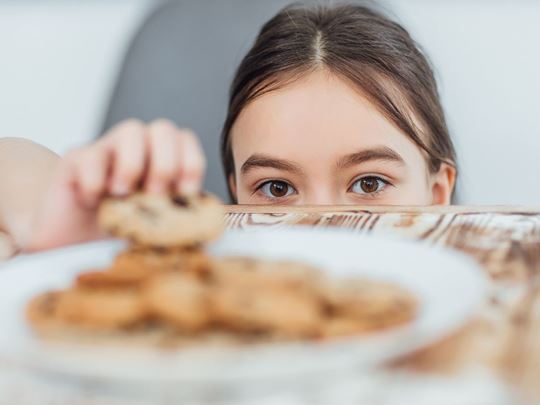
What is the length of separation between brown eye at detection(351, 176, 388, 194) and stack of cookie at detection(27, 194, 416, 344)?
586 mm

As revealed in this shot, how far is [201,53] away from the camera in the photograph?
1.45 metres

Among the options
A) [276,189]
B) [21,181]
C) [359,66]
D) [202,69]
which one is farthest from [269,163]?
[202,69]

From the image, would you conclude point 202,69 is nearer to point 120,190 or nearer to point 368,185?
point 368,185

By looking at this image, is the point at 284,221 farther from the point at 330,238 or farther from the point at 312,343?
the point at 312,343

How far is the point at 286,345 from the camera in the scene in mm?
332

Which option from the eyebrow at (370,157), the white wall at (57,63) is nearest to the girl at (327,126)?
the eyebrow at (370,157)

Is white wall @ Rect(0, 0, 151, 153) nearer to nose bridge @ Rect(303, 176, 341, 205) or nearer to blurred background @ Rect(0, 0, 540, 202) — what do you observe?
blurred background @ Rect(0, 0, 540, 202)

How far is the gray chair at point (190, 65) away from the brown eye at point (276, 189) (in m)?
0.37

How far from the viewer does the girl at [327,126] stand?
3.22 feet

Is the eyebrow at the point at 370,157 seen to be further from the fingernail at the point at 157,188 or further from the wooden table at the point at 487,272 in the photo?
the fingernail at the point at 157,188

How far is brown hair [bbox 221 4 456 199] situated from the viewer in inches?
41.4

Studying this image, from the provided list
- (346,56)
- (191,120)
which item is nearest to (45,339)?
(346,56)

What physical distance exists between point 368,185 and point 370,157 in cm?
4

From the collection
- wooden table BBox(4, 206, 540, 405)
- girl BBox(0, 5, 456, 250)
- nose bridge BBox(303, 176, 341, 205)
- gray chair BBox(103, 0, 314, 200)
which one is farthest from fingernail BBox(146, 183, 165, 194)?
gray chair BBox(103, 0, 314, 200)
